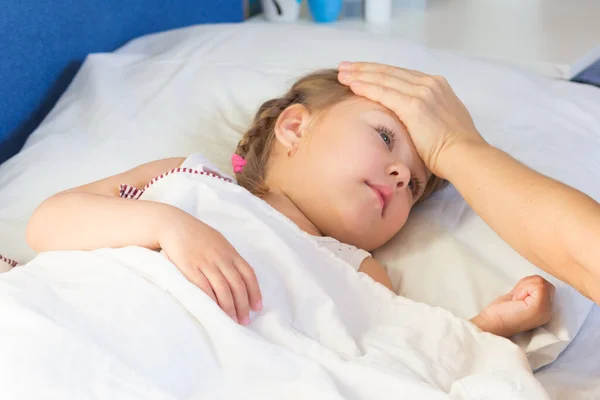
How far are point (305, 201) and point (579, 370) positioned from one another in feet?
1.44

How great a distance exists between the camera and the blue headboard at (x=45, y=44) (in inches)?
50.4

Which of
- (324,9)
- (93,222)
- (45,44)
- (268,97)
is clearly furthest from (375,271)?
(324,9)

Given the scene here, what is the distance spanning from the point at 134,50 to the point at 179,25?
26cm

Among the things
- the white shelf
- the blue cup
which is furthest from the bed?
the blue cup

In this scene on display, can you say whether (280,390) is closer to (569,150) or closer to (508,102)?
(569,150)

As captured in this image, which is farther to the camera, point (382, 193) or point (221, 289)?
point (382, 193)

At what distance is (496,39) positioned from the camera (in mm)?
1938

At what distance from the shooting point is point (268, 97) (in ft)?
4.42

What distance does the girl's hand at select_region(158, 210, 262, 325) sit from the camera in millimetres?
770

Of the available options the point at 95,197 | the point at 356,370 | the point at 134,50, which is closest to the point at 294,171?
the point at 95,197

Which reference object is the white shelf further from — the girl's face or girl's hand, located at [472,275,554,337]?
girl's hand, located at [472,275,554,337]

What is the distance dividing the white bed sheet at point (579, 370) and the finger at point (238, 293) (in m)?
0.36

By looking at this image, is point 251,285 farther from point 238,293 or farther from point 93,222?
point 93,222

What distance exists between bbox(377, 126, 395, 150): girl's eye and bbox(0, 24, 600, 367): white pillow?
0.48ft
